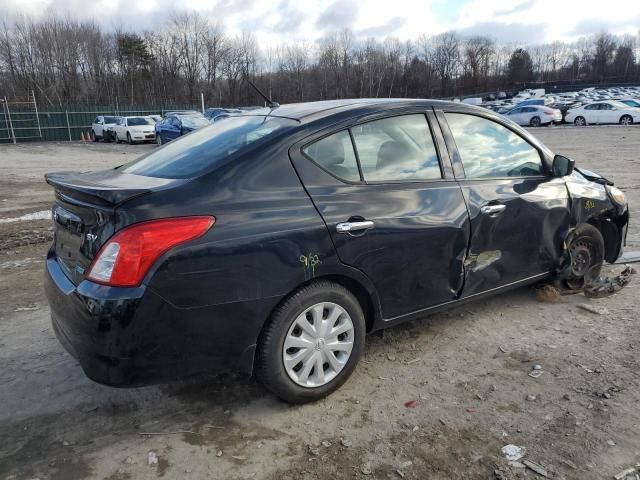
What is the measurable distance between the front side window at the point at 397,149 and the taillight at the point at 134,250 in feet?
4.07

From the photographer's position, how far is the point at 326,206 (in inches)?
113

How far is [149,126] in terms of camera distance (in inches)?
1147

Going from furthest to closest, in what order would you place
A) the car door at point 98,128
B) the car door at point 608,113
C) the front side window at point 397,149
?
the car door at point 98,128 < the car door at point 608,113 < the front side window at point 397,149

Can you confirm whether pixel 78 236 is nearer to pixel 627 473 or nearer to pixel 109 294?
pixel 109 294

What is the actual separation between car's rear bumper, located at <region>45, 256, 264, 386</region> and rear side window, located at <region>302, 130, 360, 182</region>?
0.86 metres

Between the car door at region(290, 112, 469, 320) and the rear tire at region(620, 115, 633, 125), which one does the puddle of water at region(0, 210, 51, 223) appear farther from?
the rear tire at region(620, 115, 633, 125)

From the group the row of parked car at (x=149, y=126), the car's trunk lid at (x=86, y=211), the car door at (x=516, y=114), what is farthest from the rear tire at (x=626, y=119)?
the car's trunk lid at (x=86, y=211)

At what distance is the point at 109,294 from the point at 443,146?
90.2 inches

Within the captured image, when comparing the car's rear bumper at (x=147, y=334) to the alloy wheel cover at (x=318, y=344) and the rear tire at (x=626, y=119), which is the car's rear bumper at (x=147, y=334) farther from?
the rear tire at (x=626, y=119)

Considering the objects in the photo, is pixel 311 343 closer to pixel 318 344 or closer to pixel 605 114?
pixel 318 344

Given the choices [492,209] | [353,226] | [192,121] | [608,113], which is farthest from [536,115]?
[353,226]

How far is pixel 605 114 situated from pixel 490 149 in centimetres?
3223

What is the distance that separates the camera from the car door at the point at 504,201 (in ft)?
11.6

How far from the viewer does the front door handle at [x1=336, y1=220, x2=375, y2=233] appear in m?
2.88
